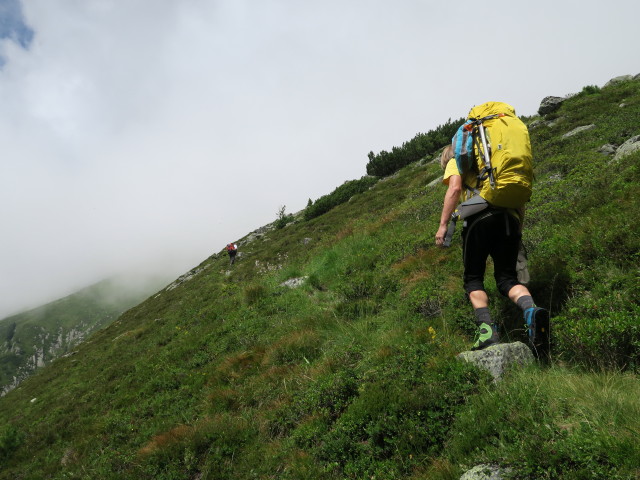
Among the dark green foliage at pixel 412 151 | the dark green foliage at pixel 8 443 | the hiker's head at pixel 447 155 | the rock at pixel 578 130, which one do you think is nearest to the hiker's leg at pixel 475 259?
the hiker's head at pixel 447 155

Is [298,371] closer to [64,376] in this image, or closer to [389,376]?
[389,376]

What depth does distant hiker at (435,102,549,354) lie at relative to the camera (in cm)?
331

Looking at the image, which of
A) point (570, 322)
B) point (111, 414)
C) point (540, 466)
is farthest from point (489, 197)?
point (111, 414)

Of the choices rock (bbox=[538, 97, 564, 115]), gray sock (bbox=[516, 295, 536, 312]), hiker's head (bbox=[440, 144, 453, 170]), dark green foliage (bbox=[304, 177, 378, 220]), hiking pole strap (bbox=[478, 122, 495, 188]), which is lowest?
gray sock (bbox=[516, 295, 536, 312])

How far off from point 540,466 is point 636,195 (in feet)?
16.4

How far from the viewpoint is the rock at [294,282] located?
995 cm

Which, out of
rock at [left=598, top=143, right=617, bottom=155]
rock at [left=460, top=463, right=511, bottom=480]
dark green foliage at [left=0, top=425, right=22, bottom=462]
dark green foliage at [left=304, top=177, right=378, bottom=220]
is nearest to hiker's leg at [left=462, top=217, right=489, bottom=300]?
rock at [left=460, top=463, right=511, bottom=480]

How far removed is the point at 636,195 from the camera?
194 inches

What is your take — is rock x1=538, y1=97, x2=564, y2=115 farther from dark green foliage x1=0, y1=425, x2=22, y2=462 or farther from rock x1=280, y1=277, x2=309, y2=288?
dark green foliage x1=0, y1=425, x2=22, y2=462

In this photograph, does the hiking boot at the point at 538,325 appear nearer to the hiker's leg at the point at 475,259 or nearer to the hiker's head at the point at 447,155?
the hiker's leg at the point at 475,259

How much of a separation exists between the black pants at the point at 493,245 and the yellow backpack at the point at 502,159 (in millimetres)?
194

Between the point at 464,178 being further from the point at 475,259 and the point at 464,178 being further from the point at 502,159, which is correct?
the point at 475,259

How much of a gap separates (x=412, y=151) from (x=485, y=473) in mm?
32728

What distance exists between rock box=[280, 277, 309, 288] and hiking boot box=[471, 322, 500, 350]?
675 cm
